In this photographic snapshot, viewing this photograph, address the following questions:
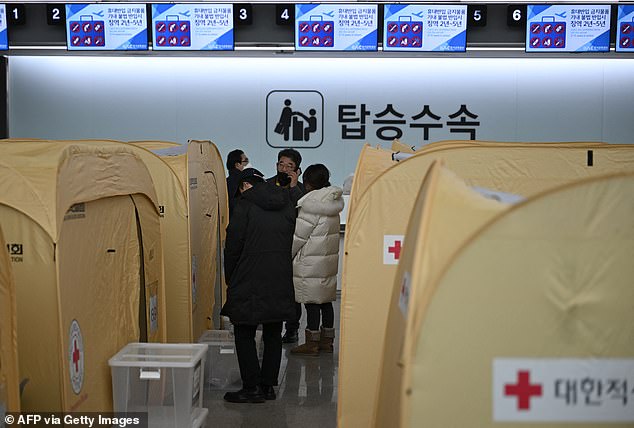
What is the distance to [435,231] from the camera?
2158 millimetres

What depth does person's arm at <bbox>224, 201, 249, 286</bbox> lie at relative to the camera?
5238 millimetres

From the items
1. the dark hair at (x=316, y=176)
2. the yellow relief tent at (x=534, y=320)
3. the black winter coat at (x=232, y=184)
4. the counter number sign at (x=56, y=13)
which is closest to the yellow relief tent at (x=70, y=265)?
the yellow relief tent at (x=534, y=320)

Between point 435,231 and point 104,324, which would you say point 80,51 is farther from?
point 435,231

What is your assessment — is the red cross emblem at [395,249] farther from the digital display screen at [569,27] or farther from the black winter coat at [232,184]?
the digital display screen at [569,27]


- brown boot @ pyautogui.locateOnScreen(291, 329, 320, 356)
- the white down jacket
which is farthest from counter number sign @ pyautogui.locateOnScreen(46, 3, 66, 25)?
brown boot @ pyautogui.locateOnScreen(291, 329, 320, 356)

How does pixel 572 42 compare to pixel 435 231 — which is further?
pixel 572 42

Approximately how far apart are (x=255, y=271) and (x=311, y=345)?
1.57m

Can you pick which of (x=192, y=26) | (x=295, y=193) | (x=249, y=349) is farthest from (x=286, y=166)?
(x=192, y=26)

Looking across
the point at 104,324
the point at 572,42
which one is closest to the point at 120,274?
the point at 104,324

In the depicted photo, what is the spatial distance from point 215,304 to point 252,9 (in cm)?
314

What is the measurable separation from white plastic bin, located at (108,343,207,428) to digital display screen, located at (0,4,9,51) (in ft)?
18.1

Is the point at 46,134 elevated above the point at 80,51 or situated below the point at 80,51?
below

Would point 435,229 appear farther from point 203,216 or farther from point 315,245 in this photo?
point 203,216

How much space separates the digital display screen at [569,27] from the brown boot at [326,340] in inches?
144
